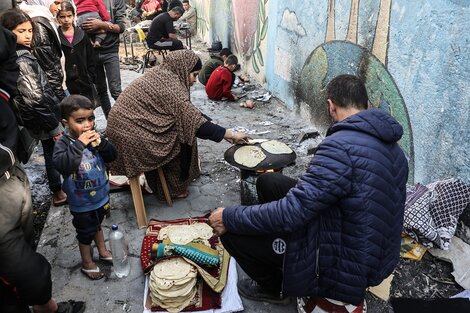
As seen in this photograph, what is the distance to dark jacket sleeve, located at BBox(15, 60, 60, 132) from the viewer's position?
9.97ft

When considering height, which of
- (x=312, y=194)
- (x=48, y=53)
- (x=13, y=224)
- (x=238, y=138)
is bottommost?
(x=238, y=138)

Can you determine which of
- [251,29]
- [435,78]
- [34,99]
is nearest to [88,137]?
[34,99]

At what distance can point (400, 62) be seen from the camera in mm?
3691

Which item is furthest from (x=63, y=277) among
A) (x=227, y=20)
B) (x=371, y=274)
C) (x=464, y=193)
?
(x=227, y=20)

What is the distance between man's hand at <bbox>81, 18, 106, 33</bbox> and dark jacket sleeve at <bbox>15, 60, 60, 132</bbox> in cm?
221

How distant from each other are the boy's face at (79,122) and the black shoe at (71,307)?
1179 millimetres

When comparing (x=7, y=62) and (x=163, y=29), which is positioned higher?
(x=7, y=62)

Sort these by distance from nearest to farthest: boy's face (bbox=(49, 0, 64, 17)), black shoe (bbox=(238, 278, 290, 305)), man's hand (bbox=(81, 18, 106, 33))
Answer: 1. black shoe (bbox=(238, 278, 290, 305))
2. boy's face (bbox=(49, 0, 64, 17))
3. man's hand (bbox=(81, 18, 106, 33))

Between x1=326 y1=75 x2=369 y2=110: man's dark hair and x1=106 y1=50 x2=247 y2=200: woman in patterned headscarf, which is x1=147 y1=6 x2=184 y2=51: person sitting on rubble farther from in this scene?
x1=326 y1=75 x2=369 y2=110: man's dark hair

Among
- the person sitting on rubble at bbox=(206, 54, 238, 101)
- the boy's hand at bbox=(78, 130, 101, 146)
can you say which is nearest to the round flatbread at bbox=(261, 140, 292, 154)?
the boy's hand at bbox=(78, 130, 101, 146)

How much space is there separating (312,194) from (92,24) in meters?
4.46

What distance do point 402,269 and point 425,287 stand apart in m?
0.21

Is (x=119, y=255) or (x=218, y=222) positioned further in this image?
(x=119, y=255)

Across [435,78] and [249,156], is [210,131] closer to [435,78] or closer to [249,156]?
[249,156]
